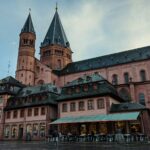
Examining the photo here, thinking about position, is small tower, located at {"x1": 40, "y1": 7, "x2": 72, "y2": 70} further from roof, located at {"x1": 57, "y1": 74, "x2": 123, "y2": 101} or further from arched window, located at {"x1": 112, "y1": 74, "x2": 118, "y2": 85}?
roof, located at {"x1": 57, "y1": 74, "x2": 123, "y2": 101}

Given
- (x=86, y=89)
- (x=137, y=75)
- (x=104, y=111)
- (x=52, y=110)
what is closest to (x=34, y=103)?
(x=52, y=110)

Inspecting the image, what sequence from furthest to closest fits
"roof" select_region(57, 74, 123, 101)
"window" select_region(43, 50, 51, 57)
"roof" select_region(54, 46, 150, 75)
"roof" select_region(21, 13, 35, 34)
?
"window" select_region(43, 50, 51, 57)
"roof" select_region(21, 13, 35, 34)
"roof" select_region(54, 46, 150, 75)
"roof" select_region(57, 74, 123, 101)

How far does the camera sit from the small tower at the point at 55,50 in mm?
73750

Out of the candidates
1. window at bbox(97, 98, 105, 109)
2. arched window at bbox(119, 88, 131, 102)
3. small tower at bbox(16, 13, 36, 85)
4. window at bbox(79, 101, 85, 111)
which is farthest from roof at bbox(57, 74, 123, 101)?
small tower at bbox(16, 13, 36, 85)

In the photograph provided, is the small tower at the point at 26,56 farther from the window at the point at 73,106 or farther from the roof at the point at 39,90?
the window at the point at 73,106

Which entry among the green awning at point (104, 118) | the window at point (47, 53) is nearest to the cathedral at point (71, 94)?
the green awning at point (104, 118)

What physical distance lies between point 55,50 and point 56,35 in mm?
8082

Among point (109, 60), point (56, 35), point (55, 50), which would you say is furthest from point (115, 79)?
point (56, 35)

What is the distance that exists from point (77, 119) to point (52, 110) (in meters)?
9.64

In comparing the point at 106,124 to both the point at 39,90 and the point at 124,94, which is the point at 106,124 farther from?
the point at 39,90

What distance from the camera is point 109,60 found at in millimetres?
61781

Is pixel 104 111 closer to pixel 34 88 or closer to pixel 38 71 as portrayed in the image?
pixel 34 88

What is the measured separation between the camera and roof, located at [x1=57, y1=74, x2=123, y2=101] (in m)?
39.5

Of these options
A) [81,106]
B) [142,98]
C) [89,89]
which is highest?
[89,89]
